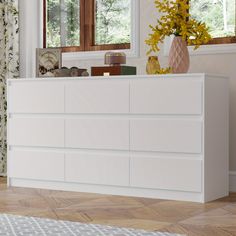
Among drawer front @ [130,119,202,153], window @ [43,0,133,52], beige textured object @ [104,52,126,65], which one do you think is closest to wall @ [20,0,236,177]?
window @ [43,0,133,52]

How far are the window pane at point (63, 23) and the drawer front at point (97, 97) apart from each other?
1042mm

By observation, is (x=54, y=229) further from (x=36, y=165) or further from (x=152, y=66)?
(x=152, y=66)

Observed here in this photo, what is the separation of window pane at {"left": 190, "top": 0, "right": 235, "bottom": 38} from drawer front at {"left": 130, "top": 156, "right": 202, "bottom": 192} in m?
1.16

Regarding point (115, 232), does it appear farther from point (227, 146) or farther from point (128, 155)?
point (227, 146)

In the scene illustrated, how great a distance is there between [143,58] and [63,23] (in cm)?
95

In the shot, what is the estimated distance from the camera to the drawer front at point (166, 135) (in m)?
4.00

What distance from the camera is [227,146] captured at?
4.35m

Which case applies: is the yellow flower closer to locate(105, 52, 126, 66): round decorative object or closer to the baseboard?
locate(105, 52, 126, 66): round decorative object

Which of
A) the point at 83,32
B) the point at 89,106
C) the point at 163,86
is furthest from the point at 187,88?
the point at 83,32

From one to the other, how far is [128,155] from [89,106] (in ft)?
1.48

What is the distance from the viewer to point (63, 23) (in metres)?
5.50

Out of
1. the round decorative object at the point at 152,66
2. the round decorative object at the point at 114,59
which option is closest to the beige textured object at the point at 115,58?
the round decorative object at the point at 114,59

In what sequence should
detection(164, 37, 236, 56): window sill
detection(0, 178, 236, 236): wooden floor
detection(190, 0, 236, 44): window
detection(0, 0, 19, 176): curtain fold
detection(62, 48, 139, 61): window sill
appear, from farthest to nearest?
1. detection(0, 0, 19, 176): curtain fold
2. detection(62, 48, 139, 61): window sill
3. detection(190, 0, 236, 44): window
4. detection(164, 37, 236, 56): window sill
5. detection(0, 178, 236, 236): wooden floor

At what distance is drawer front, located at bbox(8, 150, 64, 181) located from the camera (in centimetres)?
456
